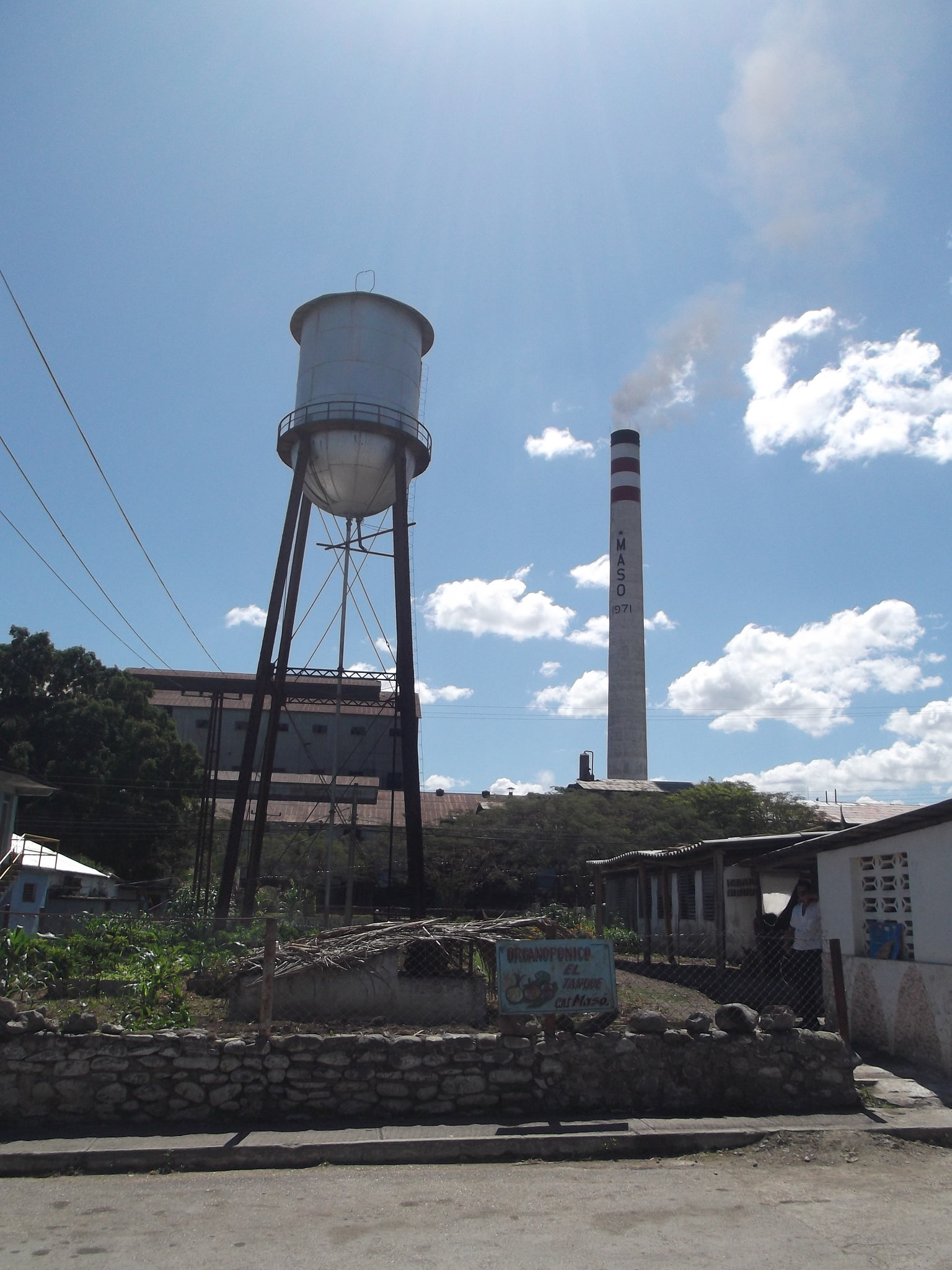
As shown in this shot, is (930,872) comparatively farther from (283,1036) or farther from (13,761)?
(13,761)

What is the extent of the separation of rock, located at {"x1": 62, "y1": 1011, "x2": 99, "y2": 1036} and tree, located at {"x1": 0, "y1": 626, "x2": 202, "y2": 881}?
28.2 meters

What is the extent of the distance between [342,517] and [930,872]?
13873mm

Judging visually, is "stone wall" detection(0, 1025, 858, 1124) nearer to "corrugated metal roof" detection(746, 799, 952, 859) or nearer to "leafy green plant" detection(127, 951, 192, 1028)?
"leafy green plant" detection(127, 951, 192, 1028)

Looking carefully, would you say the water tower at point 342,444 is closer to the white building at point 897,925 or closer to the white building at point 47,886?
the white building at point 47,886

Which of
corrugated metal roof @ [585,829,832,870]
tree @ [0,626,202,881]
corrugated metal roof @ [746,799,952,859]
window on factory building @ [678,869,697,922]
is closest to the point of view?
corrugated metal roof @ [746,799,952,859]

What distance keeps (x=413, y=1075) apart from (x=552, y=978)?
1.32 m

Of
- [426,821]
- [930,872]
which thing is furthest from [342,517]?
[426,821]

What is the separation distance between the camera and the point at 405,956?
34.1 feet

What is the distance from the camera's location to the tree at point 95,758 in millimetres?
33625

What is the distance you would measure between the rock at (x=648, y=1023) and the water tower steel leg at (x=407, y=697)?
338 inches

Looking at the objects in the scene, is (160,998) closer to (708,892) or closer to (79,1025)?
(79,1025)

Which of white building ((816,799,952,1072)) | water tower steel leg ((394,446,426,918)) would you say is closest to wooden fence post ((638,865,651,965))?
water tower steel leg ((394,446,426,918))

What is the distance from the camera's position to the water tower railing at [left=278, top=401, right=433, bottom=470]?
18141 millimetres

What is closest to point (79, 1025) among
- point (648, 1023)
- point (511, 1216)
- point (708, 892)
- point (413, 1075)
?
point (413, 1075)
